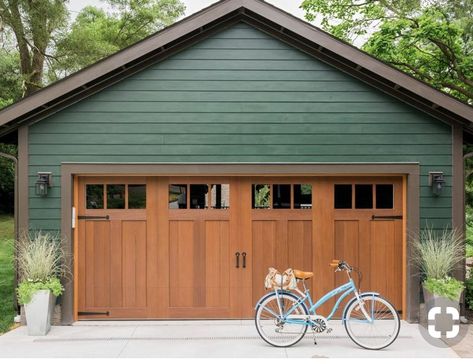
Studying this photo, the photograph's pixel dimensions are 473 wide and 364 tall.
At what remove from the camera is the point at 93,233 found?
8.84m

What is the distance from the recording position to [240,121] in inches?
342

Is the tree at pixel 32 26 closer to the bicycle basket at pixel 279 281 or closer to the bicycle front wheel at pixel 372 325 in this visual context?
the bicycle basket at pixel 279 281

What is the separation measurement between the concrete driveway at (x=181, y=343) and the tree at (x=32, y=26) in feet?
38.4

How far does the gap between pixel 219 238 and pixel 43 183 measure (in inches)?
102

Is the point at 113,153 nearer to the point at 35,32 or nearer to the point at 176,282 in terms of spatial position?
the point at 176,282

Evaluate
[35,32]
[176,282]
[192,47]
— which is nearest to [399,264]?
[176,282]

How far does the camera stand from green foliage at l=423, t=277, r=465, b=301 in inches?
318

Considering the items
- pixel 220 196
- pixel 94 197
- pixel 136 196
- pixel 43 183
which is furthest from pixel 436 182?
pixel 43 183

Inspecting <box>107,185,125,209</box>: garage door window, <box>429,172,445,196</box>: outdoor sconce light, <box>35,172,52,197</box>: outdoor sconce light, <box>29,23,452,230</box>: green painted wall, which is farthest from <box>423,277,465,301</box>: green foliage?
<box>35,172,52,197</box>: outdoor sconce light

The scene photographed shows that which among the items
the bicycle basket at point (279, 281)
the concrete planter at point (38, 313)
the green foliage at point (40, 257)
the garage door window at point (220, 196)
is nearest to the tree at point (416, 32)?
the garage door window at point (220, 196)

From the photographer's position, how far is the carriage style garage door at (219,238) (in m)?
8.84

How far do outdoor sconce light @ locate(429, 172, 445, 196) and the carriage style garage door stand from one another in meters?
0.47

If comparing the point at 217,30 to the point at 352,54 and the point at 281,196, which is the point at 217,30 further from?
the point at 281,196

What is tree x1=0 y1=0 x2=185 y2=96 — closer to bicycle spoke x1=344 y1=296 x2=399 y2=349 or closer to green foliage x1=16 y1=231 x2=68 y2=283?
green foliage x1=16 y1=231 x2=68 y2=283
